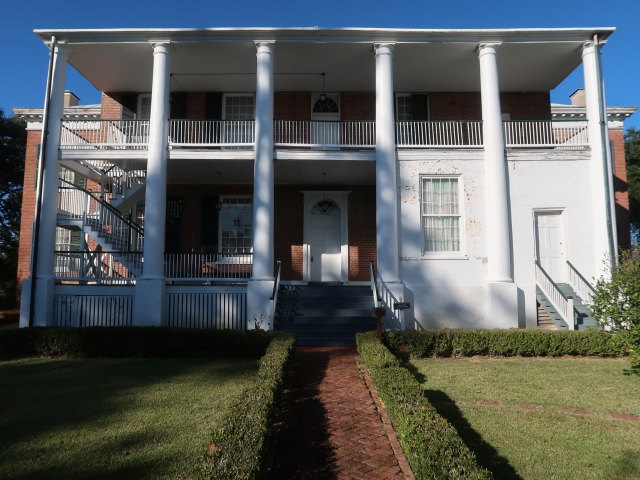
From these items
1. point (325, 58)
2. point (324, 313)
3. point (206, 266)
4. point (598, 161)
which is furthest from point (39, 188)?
point (598, 161)

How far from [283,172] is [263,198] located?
254 cm

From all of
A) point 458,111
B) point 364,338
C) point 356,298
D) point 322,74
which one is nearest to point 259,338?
point 364,338

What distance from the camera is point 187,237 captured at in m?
15.7

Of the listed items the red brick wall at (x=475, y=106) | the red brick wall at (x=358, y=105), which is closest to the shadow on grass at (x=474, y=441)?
the red brick wall at (x=358, y=105)

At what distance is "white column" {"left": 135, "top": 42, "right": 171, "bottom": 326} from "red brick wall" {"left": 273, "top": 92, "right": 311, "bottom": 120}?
13.9 feet

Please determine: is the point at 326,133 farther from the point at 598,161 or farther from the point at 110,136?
the point at 598,161

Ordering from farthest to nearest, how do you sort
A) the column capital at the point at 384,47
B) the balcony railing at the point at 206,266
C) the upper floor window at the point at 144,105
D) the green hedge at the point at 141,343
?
the upper floor window at the point at 144,105, the balcony railing at the point at 206,266, the column capital at the point at 384,47, the green hedge at the point at 141,343

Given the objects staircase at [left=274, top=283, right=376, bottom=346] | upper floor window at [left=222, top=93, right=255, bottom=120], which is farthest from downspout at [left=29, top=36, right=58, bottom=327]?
staircase at [left=274, top=283, right=376, bottom=346]

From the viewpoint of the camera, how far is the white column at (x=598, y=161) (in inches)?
496

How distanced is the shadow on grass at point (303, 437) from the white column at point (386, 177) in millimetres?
5018

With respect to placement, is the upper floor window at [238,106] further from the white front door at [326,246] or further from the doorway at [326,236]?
the white front door at [326,246]

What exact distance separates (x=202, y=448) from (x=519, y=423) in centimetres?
363

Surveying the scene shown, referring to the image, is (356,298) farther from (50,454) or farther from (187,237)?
(50,454)

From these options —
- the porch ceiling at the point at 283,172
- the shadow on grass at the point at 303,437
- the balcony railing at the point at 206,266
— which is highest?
the porch ceiling at the point at 283,172
